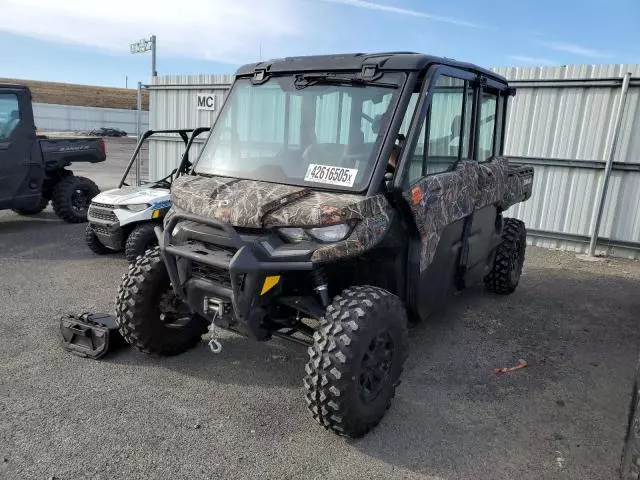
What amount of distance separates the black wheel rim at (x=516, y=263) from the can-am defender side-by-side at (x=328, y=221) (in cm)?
195

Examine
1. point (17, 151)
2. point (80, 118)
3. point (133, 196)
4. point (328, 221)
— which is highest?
point (80, 118)

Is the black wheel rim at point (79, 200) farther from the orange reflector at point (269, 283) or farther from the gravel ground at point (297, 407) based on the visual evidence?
the orange reflector at point (269, 283)

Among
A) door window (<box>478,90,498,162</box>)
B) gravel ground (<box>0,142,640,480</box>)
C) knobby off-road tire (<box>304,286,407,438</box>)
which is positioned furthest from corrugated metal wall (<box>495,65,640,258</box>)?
knobby off-road tire (<box>304,286,407,438</box>)

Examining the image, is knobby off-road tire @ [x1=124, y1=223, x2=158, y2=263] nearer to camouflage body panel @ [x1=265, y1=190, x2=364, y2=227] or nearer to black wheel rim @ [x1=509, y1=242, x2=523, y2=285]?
camouflage body panel @ [x1=265, y1=190, x2=364, y2=227]

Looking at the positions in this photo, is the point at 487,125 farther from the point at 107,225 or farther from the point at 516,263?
the point at 107,225

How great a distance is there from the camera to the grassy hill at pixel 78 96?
4894 centimetres

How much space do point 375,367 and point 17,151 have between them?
25.7 feet

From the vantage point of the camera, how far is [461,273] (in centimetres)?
456

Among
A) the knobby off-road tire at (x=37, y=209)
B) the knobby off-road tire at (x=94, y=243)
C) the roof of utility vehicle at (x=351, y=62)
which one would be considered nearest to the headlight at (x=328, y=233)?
the roof of utility vehicle at (x=351, y=62)

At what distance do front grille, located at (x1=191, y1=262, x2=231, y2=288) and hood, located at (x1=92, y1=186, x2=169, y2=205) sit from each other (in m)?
3.40

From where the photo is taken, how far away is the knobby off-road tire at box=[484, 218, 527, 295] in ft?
19.7

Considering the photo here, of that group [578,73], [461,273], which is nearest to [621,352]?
[461,273]

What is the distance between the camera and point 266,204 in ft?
10.2

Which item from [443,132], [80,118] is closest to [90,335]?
[443,132]
